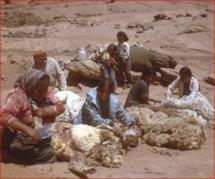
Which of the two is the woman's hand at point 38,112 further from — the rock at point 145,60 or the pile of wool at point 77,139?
the rock at point 145,60

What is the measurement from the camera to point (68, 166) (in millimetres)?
5605

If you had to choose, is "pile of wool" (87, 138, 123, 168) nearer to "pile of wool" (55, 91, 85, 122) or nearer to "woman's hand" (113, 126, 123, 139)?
"woman's hand" (113, 126, 123, 139)

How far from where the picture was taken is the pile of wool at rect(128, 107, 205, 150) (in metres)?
6.70


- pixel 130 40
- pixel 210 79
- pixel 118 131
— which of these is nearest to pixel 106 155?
pixel 118 131

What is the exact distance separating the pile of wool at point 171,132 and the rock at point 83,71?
3502 mm

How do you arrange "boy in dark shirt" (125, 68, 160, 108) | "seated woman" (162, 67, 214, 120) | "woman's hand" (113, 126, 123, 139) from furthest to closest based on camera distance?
1. "seated woman" (162, 67, 214, 120)
2. "boy in dark shirt" (125, 68, 160, 108)
3. "woman's hand" (113, 126, 123, 139)

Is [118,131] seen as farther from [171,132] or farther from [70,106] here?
[70,106]

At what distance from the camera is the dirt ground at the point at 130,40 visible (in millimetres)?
5871

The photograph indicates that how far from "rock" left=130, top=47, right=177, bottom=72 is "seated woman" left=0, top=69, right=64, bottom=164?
5.51 meters

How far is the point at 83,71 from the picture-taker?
10.6 m

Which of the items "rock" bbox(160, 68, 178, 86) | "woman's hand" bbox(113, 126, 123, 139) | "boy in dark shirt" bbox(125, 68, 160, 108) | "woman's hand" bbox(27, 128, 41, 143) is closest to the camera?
"woman's hand" bbox(27, 128, 41, 143)

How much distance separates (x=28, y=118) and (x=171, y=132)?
2068 millimetres

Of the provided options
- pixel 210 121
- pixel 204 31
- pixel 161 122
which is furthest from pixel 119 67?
pixel 204 31

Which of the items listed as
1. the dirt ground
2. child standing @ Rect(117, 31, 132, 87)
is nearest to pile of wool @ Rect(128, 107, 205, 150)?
the dirt ground
